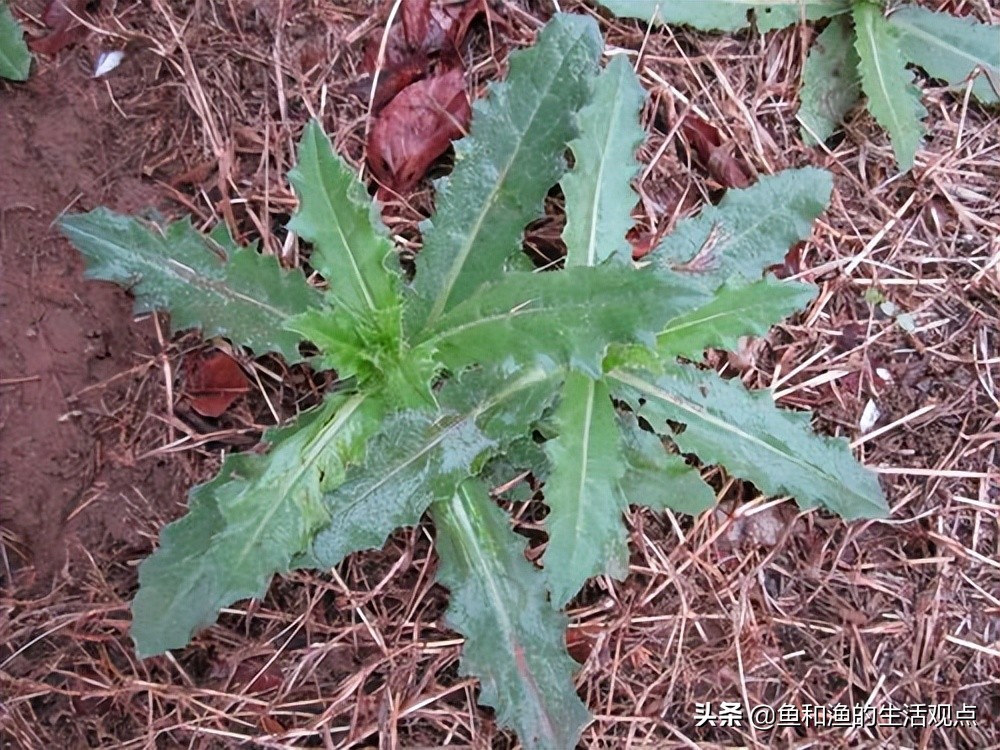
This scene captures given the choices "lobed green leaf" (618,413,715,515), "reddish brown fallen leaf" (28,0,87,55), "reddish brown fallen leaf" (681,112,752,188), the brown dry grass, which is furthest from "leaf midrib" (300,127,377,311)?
"reddish brown fallen leaf" (681,112,752,188)

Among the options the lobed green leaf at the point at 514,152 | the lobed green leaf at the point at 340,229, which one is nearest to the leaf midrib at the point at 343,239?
the lobed green leaf at the point at 340,229

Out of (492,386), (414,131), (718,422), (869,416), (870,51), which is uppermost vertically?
(870,51)

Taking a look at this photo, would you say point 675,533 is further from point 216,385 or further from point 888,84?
point 888,84

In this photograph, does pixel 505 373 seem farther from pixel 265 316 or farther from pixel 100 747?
pixel 100 747

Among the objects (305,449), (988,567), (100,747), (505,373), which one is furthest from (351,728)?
(988,567)

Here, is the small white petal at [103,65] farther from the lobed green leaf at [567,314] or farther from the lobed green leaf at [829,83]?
the lobed green leaf at [829,83]

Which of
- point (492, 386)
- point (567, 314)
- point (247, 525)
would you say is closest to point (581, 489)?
point (492, 386)

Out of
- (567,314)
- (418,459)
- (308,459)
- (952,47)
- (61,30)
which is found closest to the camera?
(567,314)
